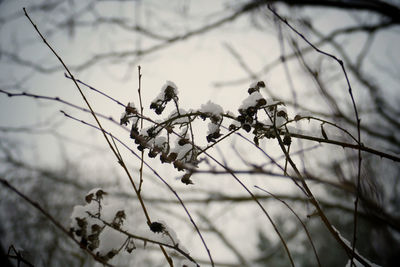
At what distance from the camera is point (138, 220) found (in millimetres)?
9047

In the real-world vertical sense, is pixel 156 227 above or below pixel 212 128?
below

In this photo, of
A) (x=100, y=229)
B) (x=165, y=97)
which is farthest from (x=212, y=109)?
(x=100, y=229)

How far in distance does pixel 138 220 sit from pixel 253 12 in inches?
326

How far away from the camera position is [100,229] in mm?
782

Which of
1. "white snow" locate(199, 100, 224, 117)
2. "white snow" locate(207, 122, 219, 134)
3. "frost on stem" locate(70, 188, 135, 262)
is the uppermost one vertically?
"white snow" locate(199, 100, 224, 117)

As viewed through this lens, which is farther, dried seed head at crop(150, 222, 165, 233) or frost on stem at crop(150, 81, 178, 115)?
frost on stem at crop(150, 81, 178, 115)

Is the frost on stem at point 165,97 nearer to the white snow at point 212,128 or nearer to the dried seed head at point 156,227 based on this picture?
the white snow at point 212,128

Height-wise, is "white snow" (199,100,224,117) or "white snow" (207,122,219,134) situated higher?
"white snow" (199,100,224,117)

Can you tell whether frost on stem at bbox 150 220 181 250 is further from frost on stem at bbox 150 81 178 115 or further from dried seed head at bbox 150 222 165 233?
frost on stem at bbox 150 81 178 115

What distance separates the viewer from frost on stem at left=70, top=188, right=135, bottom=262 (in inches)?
30.4

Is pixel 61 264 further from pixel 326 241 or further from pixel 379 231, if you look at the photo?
pixel 326 241

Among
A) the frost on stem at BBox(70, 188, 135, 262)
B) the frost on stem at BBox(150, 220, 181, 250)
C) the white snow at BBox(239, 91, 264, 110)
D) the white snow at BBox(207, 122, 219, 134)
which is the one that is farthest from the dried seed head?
the white snow at BBox(239, 91, 264, 110)

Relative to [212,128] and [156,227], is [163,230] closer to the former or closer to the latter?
[156,227]

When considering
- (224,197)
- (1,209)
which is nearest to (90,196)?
(224,197)
